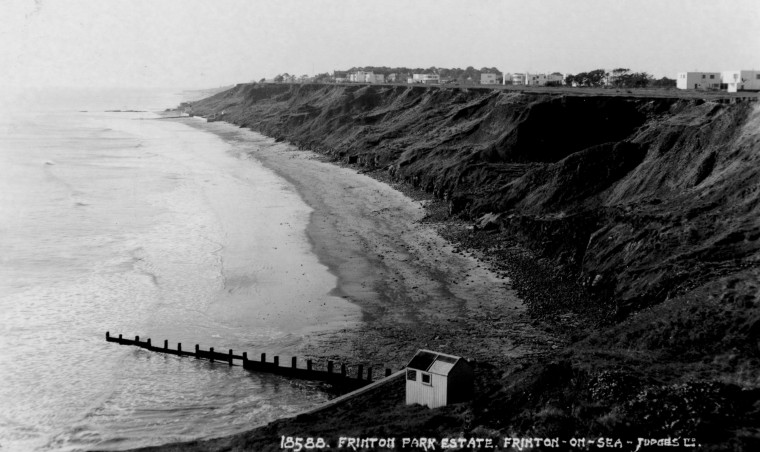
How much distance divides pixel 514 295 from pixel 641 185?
42.5 feet

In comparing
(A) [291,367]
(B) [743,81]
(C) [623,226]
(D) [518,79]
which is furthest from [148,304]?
(D) [518,79]

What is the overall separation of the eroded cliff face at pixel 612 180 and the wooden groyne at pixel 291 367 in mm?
11056

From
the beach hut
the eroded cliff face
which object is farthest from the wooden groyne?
the eroded cliff face

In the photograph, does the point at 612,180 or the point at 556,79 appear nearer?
the point at 612,180

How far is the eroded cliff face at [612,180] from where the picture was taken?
94.7ft

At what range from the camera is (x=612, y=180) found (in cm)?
4334

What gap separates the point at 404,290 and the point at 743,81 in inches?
2110

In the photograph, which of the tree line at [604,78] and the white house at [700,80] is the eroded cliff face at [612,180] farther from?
the tree line at [604,78]

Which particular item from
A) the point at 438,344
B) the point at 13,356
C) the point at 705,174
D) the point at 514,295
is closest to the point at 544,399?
the point at 438,344

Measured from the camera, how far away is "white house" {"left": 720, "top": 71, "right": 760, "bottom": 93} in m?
69.6

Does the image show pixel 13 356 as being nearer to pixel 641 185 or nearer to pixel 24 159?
pixel 641 185

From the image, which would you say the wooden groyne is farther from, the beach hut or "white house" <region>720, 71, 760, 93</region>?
"white house" <region>720, 71, 760, 93</region>

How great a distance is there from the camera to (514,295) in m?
33.0

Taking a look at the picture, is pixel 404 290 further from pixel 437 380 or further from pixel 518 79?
pixel 518 79
